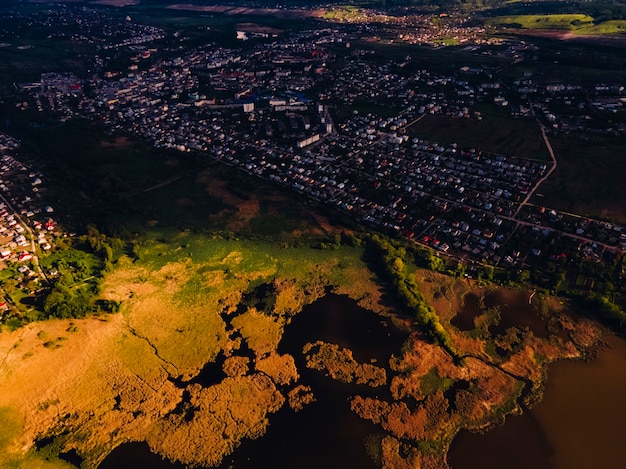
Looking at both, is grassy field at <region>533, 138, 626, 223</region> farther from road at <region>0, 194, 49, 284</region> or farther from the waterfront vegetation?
road at <region>0, 194, 49, 284</region>

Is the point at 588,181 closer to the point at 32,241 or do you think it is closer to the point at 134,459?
the point at 134,459

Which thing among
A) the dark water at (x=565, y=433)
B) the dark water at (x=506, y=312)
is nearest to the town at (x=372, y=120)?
the dark water at (x=506, y=312)

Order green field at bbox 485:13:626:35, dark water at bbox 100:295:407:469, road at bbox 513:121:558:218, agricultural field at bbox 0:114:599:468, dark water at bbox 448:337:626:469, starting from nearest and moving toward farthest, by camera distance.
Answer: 1. dark water at bbox 448:337:626:469
2. dark water at bbox 100:295:407:469
3. agricultural field at bbox 0:114:599:468
4. road at bbox 513:121:558:218
5. green field at bbox 485:13:626:35

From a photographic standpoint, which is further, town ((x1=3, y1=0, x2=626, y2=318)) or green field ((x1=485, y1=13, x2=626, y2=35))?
green field ((x1=485, y1=13, x2=626, y2=35))

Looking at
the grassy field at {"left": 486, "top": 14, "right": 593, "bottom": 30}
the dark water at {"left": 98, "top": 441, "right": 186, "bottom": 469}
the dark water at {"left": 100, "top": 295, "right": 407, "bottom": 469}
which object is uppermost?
the dark water at {"left": 98, "top": 441, "right": 186, "bottom": 469}

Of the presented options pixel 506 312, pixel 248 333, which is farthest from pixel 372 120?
pixel 248 333

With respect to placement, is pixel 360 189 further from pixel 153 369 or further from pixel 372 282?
pixel 153 369

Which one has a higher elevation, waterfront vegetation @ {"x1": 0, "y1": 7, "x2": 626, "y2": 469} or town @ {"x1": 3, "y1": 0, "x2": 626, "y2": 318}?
waterfront vegetation @ {"x1": 0, "y1": 7, "x2": 626, "y2": 469}

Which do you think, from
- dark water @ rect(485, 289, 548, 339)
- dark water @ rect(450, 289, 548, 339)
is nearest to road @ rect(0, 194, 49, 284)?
dark water @ rect(450, 289, 548, 339)

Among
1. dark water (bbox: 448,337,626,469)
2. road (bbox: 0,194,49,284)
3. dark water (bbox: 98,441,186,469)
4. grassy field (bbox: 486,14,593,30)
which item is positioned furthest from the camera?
grassy field (bbox: 486,14,593,30)
